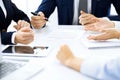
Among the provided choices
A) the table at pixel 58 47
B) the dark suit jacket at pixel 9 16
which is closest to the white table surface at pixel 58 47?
the table at pixel 58 47

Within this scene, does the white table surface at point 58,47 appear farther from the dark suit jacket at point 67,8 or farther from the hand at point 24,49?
the dark suit jacket at point 67,8

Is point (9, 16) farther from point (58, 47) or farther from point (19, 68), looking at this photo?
point (19, 68)

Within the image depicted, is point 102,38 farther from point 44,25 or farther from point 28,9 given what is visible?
point 28,9

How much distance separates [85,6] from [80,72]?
116 centimetres

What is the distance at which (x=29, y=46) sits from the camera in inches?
45.3

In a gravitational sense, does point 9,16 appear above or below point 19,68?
above

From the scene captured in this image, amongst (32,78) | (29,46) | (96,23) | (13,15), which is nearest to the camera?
(32,78)

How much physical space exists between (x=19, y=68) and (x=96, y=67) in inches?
10.8

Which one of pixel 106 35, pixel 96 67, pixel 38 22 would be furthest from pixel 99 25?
pixel 96 67

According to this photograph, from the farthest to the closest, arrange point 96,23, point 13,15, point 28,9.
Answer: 1. point 28,9
2. point 13,15
3. point 96,23

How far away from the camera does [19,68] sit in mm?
848

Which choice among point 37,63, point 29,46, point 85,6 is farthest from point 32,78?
point 85,6

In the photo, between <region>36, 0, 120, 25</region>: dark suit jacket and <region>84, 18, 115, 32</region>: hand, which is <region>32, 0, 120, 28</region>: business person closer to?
<region>36, 0, 120, 25</region>: dark suit jacket

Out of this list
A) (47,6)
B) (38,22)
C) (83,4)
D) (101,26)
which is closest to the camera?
(101,26)
